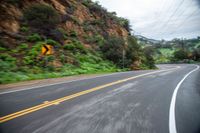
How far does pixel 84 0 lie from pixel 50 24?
54.0 feet

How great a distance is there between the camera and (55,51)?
20.4 m

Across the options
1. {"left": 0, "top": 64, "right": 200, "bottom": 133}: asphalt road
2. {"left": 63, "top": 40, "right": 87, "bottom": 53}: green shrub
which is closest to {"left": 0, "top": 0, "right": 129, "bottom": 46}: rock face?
{"left": 63, "top": 40, "right": 87, "bottom": 53}: green shrub

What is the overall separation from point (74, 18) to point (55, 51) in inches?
387

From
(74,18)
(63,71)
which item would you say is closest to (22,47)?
(63,71)

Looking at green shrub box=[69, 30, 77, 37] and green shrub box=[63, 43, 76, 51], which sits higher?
green shrub box=[69, 30, 77, 37]

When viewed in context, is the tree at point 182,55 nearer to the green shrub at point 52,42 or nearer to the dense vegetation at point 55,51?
the dense vegetation at point 55,51

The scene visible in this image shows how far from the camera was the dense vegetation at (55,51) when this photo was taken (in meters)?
15.3

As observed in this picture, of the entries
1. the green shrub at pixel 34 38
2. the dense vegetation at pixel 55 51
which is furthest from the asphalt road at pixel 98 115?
the green shrub at pixel 34 38

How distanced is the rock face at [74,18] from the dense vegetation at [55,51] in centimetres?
24

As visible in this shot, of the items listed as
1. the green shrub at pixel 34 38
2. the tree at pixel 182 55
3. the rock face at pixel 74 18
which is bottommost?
the tree at pixel 182 55

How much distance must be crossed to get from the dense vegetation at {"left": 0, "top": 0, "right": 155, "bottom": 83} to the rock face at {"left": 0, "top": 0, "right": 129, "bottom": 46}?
0.24m

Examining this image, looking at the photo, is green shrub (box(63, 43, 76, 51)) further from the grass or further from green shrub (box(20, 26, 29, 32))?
green shrub (box(20, 26, 29, 32))

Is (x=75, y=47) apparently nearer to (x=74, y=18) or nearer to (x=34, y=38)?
(x=34, y=38)

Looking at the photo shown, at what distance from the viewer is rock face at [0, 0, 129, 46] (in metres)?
19.1
